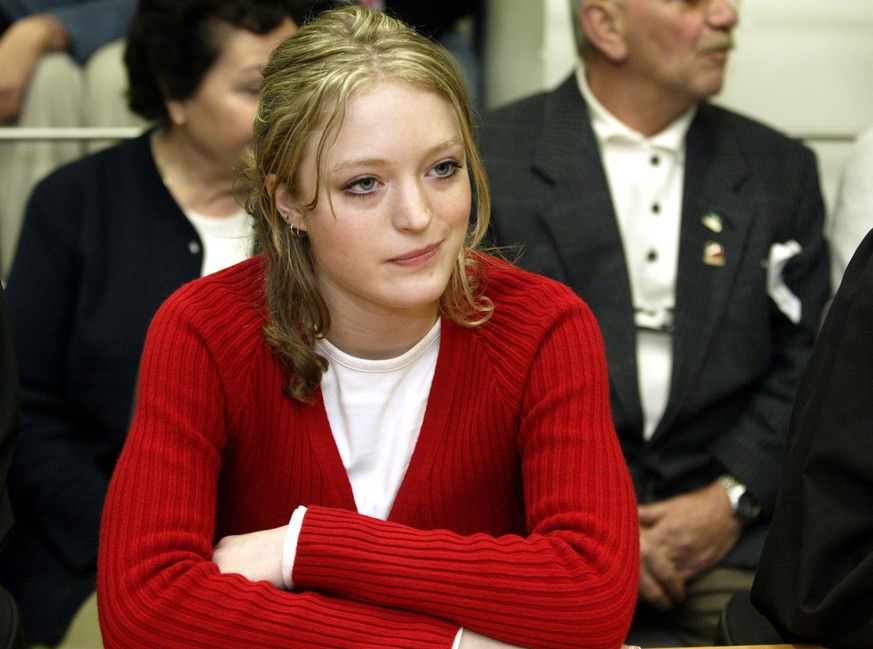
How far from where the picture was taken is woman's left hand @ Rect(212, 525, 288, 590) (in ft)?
4.22

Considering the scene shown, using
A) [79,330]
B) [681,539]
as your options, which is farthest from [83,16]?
[681,539]

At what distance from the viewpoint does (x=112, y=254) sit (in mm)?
2031

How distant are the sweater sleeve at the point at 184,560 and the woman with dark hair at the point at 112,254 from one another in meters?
0.55

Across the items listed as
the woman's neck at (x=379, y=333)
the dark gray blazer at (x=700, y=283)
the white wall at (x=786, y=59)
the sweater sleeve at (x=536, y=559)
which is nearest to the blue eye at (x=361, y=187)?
the woman's neck at (x=379, y=333)

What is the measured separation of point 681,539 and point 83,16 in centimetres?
176

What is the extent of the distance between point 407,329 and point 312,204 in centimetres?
24

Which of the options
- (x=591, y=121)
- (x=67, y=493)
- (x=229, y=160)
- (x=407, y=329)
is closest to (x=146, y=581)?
(x=407, y=329)

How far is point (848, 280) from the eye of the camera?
4.12 ft

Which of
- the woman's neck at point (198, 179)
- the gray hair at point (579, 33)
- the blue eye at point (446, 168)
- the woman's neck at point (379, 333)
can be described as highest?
the blue eye at point (446, 168)

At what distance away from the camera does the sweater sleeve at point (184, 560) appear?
1.21 metres

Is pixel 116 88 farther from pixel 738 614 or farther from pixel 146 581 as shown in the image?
pixel 738 614

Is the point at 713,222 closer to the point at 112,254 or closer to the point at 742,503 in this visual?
the point at 742,503

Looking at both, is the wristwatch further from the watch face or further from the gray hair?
the gray hair

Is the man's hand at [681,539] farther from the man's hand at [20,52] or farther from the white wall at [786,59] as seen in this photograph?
the man's hand at [20,52]
